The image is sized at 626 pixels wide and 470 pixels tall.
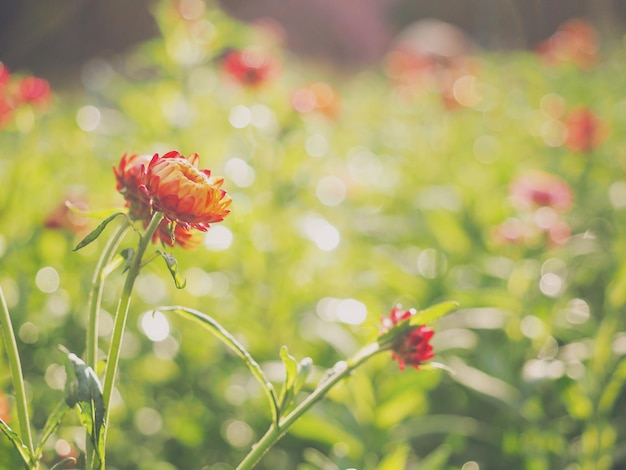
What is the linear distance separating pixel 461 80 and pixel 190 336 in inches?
73.7

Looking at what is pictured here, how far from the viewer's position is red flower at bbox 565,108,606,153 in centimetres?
194

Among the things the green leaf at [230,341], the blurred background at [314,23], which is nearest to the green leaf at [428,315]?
the green leaf at [230,341]

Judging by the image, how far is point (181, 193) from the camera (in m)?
0.51

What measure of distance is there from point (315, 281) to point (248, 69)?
0.49m

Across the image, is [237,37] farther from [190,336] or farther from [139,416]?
[139,416]

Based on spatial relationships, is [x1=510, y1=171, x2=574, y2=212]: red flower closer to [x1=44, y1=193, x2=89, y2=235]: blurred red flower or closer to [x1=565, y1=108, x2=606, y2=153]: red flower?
[x1=565, y1=108, x2=606, y2=153]: red flower

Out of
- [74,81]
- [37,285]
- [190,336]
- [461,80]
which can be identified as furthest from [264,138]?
[74,81]

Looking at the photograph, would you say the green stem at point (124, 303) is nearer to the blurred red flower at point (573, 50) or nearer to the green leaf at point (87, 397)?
the green leaf at point (87, 397)

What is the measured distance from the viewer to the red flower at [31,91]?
1.18 meters

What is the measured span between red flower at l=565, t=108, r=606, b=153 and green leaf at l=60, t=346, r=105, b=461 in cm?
176

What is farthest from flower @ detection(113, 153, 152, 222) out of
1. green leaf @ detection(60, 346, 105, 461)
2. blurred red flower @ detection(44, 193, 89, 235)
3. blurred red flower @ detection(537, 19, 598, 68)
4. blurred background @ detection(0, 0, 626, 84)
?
blurred background @ detection(0, 0, 626, 84)

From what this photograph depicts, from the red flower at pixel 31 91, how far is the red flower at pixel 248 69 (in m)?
0.42

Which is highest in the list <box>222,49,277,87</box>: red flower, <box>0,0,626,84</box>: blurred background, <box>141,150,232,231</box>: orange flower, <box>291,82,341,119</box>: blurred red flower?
<box>0,0,626,84</box>: blurred background

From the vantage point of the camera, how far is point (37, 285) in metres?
1.22
